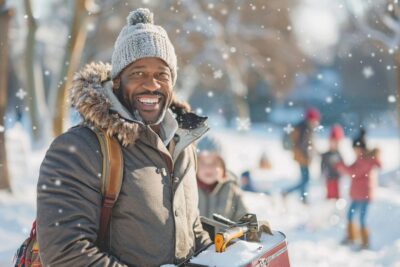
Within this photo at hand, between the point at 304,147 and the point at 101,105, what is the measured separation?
8.16 metres

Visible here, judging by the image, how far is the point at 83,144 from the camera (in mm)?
1971

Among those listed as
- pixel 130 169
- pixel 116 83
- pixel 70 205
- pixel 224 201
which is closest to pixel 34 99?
pixel 224 201

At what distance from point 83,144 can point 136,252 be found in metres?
0.49

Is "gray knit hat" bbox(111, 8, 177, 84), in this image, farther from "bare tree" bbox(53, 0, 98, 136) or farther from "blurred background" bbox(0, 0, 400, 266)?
"bare tree" bbox(53, 0, 98, 136)

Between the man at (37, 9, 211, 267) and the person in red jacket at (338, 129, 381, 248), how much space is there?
535cm

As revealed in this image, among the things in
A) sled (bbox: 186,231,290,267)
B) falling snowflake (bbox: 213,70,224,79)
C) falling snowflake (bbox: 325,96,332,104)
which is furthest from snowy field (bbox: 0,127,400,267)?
falling snowflake (bbox: 325,96,332,104)

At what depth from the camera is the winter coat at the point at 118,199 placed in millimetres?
1861

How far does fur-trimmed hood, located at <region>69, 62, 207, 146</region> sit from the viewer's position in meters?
2.04

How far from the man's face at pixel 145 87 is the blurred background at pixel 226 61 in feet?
0.96

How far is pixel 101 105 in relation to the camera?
210cm

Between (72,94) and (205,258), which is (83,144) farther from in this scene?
(205,258)

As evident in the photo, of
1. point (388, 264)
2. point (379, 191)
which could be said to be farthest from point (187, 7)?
point (388, 264)

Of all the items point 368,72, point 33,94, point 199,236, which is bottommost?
point 199,236

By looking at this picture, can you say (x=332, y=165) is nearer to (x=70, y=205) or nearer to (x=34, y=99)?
(x=70, y=205)
